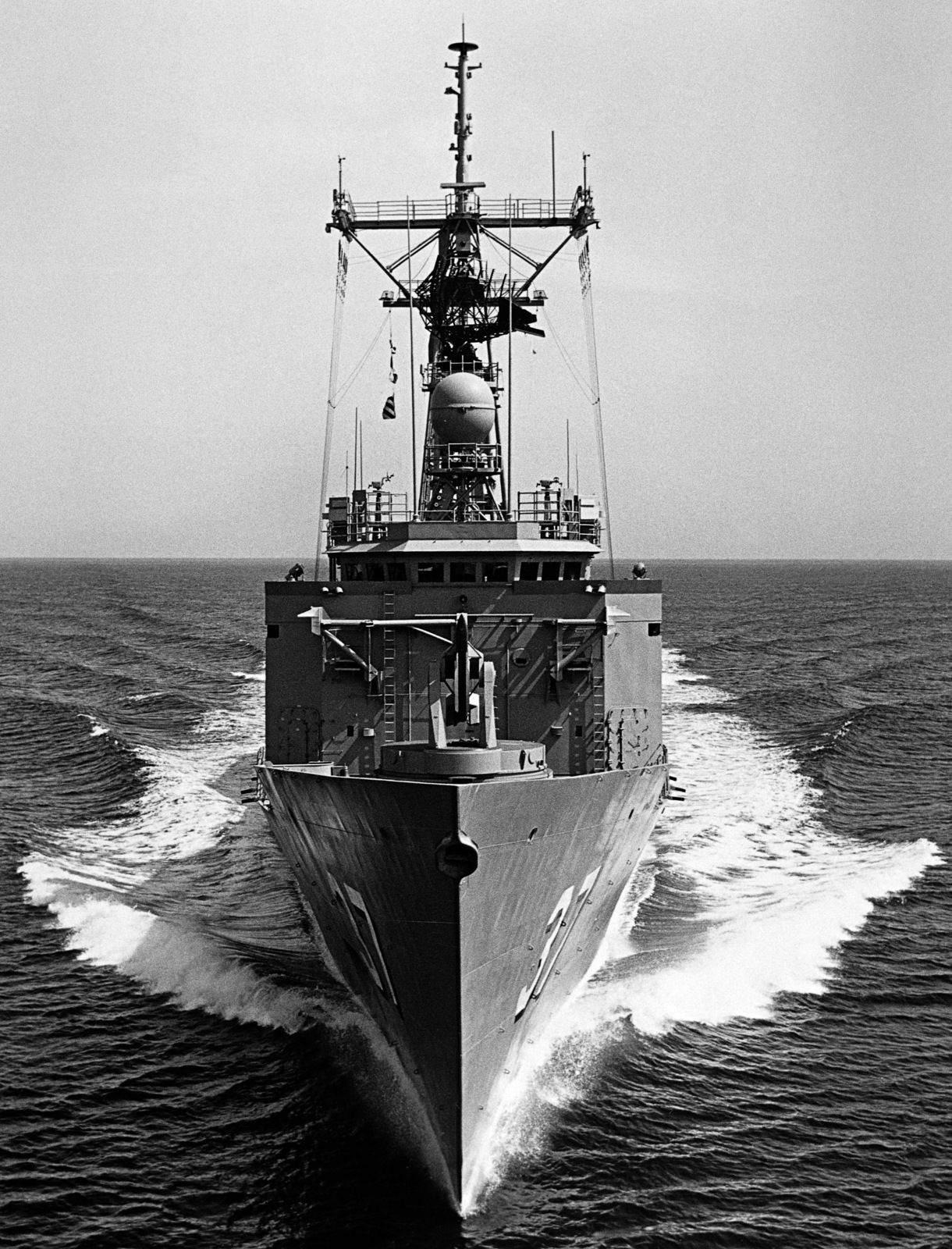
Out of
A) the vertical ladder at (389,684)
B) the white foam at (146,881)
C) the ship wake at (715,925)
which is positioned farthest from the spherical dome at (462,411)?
the white foam at (146,881)

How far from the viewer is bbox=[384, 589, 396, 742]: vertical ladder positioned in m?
17.8

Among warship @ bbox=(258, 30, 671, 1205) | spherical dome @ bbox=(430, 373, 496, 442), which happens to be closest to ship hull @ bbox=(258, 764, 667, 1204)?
warship @ bbox=(258, 30, 671, 1205)

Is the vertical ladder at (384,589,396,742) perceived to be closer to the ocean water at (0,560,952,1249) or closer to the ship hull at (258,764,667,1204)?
the ship hull at (258,764,667,1204)

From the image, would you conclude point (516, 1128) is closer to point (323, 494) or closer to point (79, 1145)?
point (79, 1145)

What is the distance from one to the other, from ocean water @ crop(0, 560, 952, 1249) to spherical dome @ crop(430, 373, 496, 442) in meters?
8.58

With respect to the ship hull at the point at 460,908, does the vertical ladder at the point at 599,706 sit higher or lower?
higher

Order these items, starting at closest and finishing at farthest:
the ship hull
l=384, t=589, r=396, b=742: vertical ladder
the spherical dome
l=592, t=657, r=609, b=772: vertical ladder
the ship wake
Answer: the ship hull → the ship wake → l=384, t=589, r=396, b=742: vertical ladder → l=592, t=657, r=609, b=772: vertical ladder → the spherical dome

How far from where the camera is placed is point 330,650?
1805cm

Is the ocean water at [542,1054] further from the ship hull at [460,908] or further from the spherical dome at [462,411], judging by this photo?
the spherical dome at [462,411]

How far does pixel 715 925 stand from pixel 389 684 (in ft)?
22.8

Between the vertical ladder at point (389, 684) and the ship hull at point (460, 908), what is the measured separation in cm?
254

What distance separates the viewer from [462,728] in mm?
17219

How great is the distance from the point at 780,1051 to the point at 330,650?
834 cm

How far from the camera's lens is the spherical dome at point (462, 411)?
821 inches
